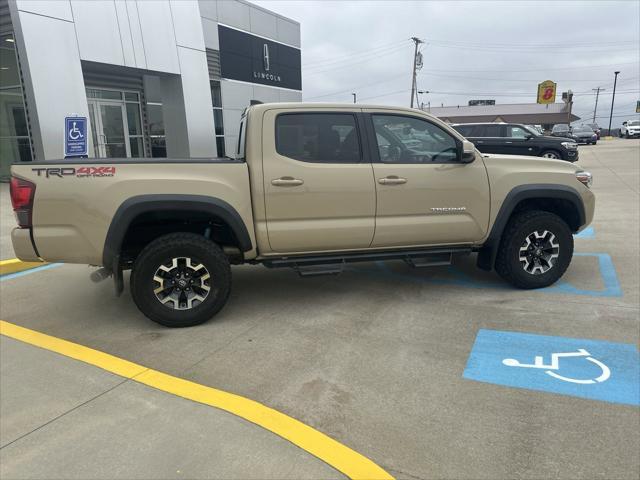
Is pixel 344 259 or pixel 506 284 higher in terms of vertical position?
pixel 344 259

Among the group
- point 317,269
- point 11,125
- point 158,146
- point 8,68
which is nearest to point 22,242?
point 317,269

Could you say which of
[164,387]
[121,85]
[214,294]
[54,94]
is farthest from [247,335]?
[121,85]

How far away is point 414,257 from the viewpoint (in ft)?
16.3

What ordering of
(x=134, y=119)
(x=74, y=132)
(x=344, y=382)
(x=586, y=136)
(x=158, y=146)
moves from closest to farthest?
(x=344, y=382) < (x=74, y=132) < (x=134, y=119) < (x=158, y=146) < (x=586, y=136)

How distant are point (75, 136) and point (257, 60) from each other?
14121 millimetres

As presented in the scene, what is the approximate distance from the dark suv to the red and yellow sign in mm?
42614

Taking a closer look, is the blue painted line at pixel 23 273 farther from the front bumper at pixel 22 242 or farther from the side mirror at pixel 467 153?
the side mirror at pixel 467 153

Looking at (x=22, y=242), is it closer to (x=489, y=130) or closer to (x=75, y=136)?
(x=75, y=136)

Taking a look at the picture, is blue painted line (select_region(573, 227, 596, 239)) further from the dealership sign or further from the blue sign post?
the dealership sign

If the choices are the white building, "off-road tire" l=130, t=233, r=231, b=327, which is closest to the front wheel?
the white building

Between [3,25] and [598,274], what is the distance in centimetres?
1450

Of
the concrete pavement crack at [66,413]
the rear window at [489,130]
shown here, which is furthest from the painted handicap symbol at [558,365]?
the rear window at [489,130]

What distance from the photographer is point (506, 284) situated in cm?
548

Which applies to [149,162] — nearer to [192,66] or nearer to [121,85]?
[192,66]
